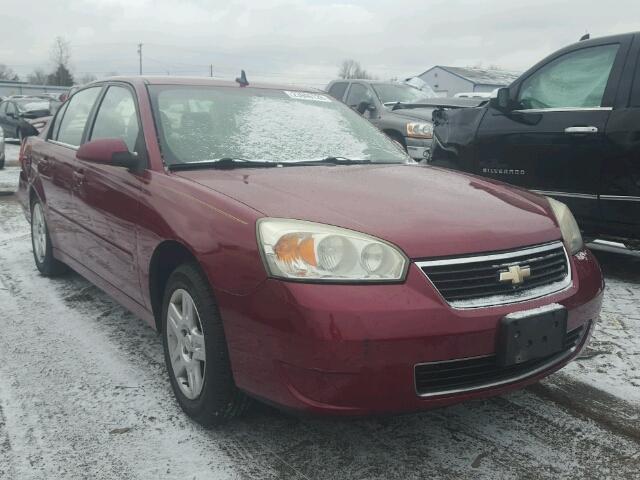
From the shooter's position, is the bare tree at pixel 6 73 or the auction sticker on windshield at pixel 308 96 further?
the bare tree at pixel 6 73

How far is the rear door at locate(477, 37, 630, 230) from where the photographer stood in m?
4.68

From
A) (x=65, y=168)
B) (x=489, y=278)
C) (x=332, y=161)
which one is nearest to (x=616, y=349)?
(x=489, y=278)

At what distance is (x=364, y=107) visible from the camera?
990 centimetres

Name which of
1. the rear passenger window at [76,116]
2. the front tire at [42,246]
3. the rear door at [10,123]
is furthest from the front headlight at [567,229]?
the rear door at [10,123]

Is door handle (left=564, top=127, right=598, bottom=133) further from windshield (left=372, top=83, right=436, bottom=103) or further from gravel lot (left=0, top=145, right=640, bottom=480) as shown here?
windshield (left=372, top=83, right=436, bottom=103)

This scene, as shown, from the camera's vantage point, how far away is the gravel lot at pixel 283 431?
93.8 inches

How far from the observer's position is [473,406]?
9.49 ft

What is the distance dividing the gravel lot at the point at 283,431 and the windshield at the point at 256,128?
1159 mm

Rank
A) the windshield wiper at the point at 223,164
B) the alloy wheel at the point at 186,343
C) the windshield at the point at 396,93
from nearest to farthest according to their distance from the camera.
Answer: the alloy wheel at the point at 186,343 → the windshield wiper at the point at 223,164 → the windshield at the point at 396,93

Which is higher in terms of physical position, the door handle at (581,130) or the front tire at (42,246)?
the door handle at (581,130)

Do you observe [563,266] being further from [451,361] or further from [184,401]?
[184,401]

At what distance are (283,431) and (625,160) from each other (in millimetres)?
3250

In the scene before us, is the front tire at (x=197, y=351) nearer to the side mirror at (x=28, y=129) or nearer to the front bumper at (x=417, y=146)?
the side mirror at (x=28, y=129)

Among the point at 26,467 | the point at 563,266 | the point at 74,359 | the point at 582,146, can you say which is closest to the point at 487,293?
the point at 563,266
